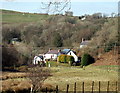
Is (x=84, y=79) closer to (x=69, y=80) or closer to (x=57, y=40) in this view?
(x=69, y=80)

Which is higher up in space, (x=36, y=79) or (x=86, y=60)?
(x=86, y=60)

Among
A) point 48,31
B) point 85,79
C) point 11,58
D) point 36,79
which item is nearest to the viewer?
point 36,79

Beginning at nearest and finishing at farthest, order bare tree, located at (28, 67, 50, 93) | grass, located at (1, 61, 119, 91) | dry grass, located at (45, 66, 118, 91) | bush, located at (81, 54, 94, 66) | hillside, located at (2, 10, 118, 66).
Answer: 1. bare tree, located at (28, 67, 50, 93)
2. grass, located at (1, 61, 119, 91)
3. dry grass, located at (45, 66, 118, 91)
4. bush, located at (81, 54, 94, 66)
5. hillside, located at (2, 10, 118, 66)

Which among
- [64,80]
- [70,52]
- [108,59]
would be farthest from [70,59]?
[64,80]

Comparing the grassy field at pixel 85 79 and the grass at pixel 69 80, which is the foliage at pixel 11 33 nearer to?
the grass at pixel 69 80

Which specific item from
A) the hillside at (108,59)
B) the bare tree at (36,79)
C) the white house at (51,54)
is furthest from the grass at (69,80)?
the white house at (51,54)

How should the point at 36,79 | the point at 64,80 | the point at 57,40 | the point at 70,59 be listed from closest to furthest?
1. the point at 36,79
2. the point at 64,80
3. the point at 70,59
4. the point at 57,40

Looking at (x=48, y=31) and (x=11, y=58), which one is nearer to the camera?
(x=11, y=58)

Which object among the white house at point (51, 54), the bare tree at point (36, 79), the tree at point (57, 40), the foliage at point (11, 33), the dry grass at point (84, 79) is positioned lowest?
the dry grass at point (84, 79)

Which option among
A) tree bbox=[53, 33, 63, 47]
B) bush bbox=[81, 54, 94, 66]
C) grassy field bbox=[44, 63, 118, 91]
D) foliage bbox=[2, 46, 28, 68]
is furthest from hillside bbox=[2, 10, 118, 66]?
grassy field bbox=[44, 63, 118, 91]

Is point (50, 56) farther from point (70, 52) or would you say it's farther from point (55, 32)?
point (55, 32)

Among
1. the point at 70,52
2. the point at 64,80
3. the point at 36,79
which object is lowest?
the point at 64,80

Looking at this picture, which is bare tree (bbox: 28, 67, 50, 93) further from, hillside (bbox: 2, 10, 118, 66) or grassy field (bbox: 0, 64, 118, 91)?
hillside (bbox: 2, 10, 118, 66)

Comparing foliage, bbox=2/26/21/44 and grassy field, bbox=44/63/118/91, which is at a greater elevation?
foliage, bbox=2/26/21/44
